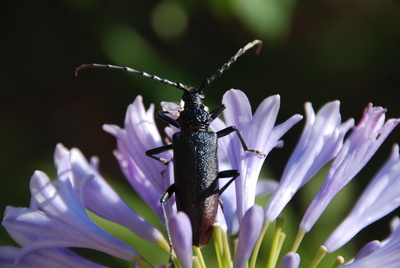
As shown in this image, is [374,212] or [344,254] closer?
[374,212]

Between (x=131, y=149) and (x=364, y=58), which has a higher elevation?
(x=364, y=58)

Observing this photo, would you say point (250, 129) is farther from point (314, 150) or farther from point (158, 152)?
point (158, 152)

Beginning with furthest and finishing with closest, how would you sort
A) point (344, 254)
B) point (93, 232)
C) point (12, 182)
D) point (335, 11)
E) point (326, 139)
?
1. point (335, 11)
2. point (12, 182)
3. point (344, 254)
4. point (326, 139)
5. point (93, 232)

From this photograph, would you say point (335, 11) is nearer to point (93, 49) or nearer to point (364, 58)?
point (364, 58)

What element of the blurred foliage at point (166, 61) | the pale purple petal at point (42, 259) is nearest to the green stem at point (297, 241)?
the pale purple petal at point (42, 259)

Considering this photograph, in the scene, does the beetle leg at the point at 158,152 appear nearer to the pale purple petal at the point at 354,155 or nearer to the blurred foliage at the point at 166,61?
the pale purple petal at the point at 354,155

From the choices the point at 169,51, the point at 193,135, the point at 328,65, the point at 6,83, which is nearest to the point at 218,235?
the point at 193,135
